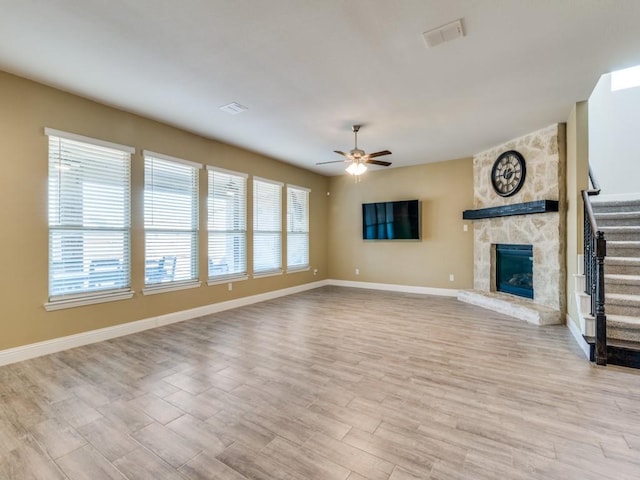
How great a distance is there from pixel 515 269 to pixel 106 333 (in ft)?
22.2

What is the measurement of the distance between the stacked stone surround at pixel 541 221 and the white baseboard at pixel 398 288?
0.94m

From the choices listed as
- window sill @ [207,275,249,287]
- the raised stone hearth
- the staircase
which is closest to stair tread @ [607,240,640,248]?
the staircase

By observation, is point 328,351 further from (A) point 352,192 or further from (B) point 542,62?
(A) point 352,192

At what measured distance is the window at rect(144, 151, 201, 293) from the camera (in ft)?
14.6

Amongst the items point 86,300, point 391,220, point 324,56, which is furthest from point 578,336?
point 86,300

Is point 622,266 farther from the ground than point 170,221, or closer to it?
closer to it

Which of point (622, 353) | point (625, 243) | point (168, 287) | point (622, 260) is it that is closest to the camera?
point (622, 353)

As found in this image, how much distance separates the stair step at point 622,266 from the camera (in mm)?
3643

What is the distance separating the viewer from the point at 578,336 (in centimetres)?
375

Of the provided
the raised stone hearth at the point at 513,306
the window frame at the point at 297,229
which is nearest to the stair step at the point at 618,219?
the raised stone hearth at the point at 513,306

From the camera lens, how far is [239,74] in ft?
10.4

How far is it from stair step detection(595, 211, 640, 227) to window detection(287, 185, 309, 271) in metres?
5.55

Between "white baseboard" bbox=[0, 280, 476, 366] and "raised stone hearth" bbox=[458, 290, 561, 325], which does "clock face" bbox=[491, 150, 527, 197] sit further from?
"white baseboard" bbox=[0, 280, 476, 366]

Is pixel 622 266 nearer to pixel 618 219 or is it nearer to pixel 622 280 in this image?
pixel 622 280
